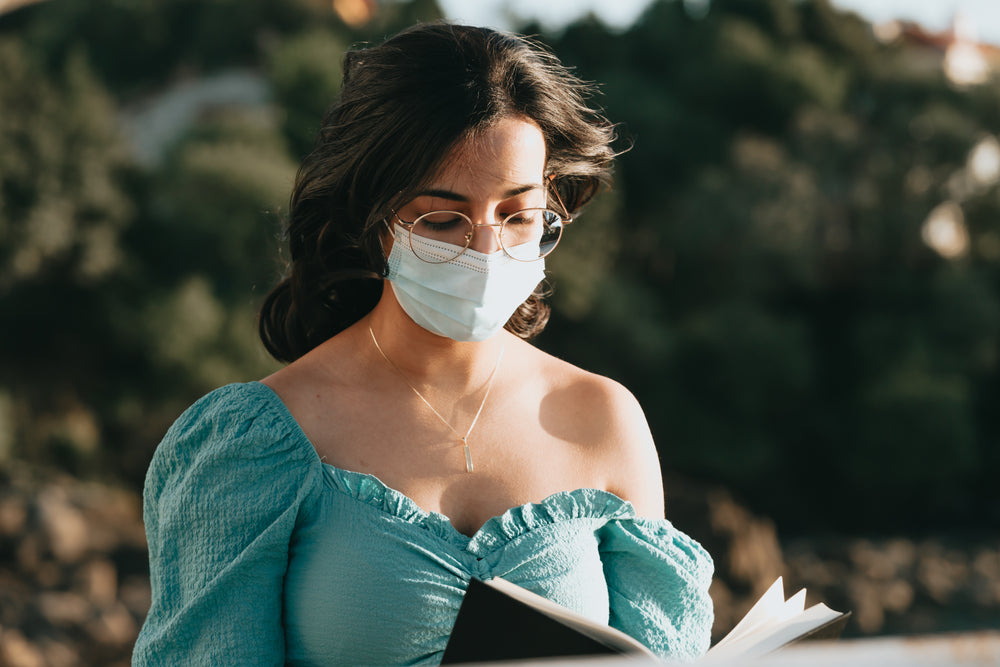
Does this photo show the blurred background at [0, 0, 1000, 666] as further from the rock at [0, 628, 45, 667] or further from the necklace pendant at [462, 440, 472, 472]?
the necklace pendant at [462, 440, 472, 472]

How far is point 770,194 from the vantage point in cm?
1361

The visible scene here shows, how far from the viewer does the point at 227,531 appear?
1.28m

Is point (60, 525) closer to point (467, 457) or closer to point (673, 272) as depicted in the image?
point (673, 272)

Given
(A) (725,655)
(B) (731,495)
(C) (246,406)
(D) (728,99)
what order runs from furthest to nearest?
(D) (728,99) → (B) (731,495) → (C) (246,406) → (A) (725,655)

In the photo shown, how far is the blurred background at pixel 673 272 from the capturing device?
37.0 feet

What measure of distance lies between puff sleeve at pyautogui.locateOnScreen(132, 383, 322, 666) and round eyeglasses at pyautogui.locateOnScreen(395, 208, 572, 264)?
284 mm

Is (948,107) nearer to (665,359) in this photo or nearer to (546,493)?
(665,359)

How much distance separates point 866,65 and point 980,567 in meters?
7.60


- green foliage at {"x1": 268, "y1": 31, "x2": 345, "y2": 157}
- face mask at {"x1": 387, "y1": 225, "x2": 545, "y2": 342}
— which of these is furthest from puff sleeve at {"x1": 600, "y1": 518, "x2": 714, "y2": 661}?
green foliage at {"x1": 268, "y1": 31, "x2": 345, "y2": 157}

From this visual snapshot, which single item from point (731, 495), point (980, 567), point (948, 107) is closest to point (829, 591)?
point (731, 495)

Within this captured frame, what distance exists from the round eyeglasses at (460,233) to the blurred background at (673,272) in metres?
9.56

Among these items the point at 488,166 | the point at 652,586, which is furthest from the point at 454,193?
the point at 652,586

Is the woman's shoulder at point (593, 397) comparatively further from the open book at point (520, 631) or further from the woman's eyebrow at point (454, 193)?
the open book at point (520, 631)

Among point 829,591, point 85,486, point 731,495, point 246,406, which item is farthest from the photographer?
point 731,495
